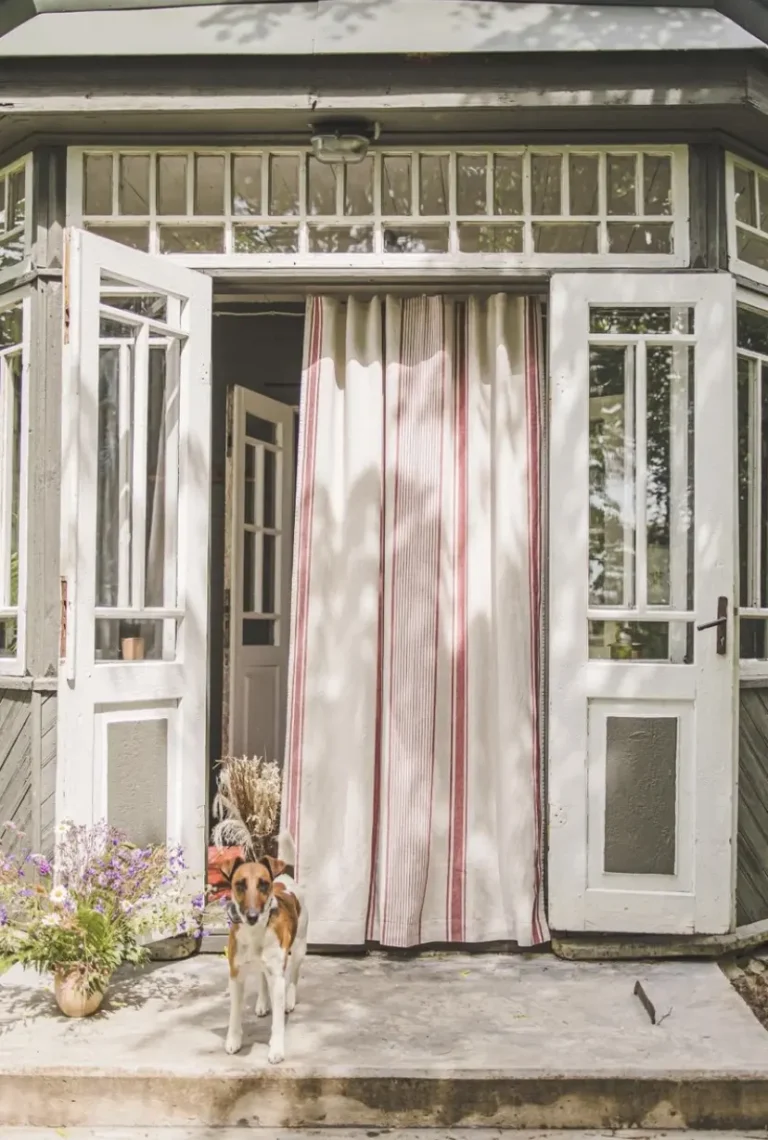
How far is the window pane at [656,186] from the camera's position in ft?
14.8

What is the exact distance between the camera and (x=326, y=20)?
427 cm

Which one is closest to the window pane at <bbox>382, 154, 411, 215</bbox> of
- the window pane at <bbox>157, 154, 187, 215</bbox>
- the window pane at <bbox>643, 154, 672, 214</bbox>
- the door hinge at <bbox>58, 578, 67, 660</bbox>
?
the window pane at <bbox>157, 154, 187, 215</bbox>

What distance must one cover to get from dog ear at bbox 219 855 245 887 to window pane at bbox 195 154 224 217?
243 cm

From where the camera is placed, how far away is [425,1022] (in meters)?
3.69

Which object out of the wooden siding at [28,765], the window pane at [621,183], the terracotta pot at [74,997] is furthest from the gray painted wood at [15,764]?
the window pane at [621,183]

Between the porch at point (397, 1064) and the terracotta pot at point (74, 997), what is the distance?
0.05 metres

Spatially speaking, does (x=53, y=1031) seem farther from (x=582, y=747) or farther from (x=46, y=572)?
(x=582, y=747)

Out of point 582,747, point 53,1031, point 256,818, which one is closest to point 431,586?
point 582,747

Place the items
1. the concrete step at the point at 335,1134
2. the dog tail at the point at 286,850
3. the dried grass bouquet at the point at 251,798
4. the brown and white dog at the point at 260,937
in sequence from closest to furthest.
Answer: the concrete step at the point at 335,1134
the brown and white dog at the point at 260,937
the dog tail at the point at 286,850
the dried grass bouquet at the point at 251,798

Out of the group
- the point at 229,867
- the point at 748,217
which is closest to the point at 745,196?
the point at 748,217

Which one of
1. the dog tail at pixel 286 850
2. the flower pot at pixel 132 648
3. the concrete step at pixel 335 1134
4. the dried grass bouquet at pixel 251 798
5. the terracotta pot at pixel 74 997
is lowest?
the concrete step at pixel 335 1134

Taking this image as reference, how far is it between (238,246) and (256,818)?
272cm

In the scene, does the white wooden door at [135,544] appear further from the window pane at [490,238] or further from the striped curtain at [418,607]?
the window pane at [490,238]

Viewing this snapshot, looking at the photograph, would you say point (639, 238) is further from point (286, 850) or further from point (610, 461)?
point (286, 850)
